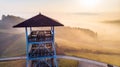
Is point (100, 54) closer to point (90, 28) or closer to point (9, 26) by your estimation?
point (90, 28)

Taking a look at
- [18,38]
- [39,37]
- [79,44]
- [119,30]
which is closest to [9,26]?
[18,38]

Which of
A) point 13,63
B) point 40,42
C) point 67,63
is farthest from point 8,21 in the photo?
point 67,63

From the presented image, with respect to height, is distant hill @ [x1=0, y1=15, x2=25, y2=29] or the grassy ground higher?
distant hill @ [x1=0, y1=15, x2=25, y2=29]

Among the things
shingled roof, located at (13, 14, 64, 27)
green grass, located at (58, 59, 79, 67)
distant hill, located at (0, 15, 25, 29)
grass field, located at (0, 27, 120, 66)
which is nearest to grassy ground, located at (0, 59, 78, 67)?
green grass, located at (58, 59, 79, 67)

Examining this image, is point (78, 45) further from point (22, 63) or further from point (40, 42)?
point (22, 63)

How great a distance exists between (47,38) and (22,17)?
1377 mm

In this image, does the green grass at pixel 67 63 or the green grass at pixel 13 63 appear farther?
the green grass at pixel 67 63

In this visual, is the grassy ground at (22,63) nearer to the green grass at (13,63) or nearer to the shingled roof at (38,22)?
the green grass at (13,63)

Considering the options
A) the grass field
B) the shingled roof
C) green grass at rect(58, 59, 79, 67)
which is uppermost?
the shingled roof

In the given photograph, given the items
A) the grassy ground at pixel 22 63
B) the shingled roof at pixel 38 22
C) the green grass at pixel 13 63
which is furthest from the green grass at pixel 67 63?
the shingled roof at pixel 38 22

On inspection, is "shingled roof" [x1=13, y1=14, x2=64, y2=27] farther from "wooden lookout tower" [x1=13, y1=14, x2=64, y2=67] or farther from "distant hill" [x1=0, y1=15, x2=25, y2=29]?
"distant hill" [x1=0, y1=15, x2=25, y2=29]

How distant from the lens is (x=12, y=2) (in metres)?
5.29

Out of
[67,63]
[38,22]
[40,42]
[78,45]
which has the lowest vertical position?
[67,63]

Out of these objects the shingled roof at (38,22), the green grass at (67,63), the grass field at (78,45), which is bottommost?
the green grass at (67,63)
